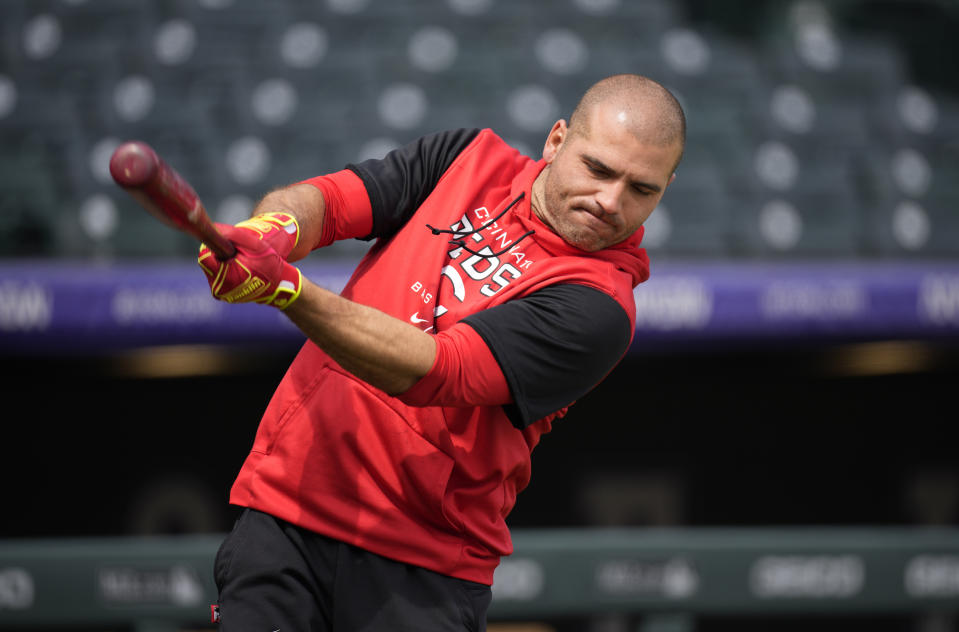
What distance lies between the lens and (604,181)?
1.30 meters

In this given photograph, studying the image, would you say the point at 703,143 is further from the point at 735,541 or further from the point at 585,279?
the point at 585,279

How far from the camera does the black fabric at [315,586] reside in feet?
4.10

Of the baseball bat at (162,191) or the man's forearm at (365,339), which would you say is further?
the man's forearm at (365,339)

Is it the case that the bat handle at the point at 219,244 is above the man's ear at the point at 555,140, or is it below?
below

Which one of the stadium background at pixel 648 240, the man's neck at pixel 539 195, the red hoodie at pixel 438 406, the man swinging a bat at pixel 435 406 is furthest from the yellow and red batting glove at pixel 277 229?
the stadium background at pixel 648 240

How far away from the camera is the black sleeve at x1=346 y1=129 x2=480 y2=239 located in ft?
4.53

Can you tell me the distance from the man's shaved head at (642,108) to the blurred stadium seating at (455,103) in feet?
7.73

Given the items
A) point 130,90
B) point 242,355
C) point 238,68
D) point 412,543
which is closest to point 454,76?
point 238,68

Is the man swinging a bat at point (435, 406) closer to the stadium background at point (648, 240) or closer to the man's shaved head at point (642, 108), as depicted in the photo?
the man's shaved head at point (642, 108)

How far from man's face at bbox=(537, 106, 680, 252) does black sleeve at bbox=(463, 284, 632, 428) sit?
11 cm

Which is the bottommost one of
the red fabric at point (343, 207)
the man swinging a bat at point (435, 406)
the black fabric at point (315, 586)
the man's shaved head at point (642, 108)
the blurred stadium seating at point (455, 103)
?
the black fabric at point (315, 586)

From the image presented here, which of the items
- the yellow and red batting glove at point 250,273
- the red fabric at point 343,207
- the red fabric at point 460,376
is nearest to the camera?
the yellow and red batting glove at point 250,273

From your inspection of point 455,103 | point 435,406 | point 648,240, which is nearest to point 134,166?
point 435,406

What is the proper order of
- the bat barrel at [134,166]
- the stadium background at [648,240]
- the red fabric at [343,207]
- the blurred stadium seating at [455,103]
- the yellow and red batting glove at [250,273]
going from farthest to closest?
the blurred stadium seating at [455,103] < the stadium background at [648,240] < the red fabric at [343,207] < the yellow and red batting glove at [250,273] < the bat barrel at [134,166]
